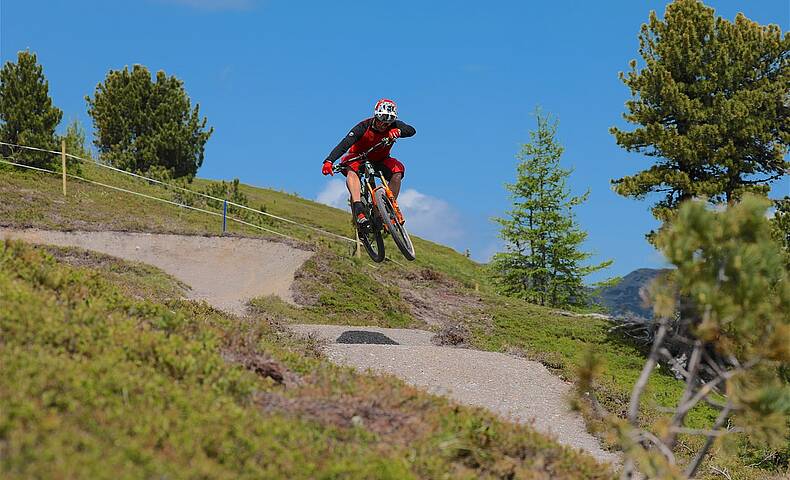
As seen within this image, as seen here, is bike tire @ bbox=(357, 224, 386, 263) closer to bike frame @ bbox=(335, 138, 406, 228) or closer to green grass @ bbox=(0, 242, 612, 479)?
bike frame @ bbox=(335, 138, 406, 228)

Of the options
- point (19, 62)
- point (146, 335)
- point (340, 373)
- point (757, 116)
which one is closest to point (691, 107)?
point (757, 116)

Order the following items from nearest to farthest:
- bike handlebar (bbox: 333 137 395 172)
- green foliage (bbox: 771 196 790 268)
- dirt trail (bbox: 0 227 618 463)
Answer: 1. dirt trail (bbox: 0 227 618 463)
2. bike handlebar (bbox: 333 137 395 172)
3. green foliage (bbox: 771 196 790 268)

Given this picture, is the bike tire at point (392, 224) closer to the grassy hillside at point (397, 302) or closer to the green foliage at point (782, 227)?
the grassy hillside at point (397, 302)

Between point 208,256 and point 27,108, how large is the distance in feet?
42.3

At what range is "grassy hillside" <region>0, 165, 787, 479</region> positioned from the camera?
20.3 m

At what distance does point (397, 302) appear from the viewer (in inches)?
1024

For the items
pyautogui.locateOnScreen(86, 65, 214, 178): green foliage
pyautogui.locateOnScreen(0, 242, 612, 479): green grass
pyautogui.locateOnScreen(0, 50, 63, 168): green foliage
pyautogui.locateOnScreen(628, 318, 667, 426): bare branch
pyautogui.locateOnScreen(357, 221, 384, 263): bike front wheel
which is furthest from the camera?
pyautogui.locateOnScreen(86, 65, 214, 178): green foliage

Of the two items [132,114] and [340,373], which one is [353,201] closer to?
[340,373]

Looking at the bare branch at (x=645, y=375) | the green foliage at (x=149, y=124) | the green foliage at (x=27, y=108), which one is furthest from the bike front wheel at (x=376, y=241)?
the green foliage at (x=149, y=124)

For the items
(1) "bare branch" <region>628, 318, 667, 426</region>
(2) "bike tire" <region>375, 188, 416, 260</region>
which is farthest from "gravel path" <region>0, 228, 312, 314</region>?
(1) "bare branch" <region>628, 318, 667, 426</region>

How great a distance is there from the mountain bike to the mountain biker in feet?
0.27

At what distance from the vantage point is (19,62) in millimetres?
34125

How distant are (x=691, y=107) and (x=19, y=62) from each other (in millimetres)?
26728

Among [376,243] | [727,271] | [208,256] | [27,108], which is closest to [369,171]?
[376,243]
